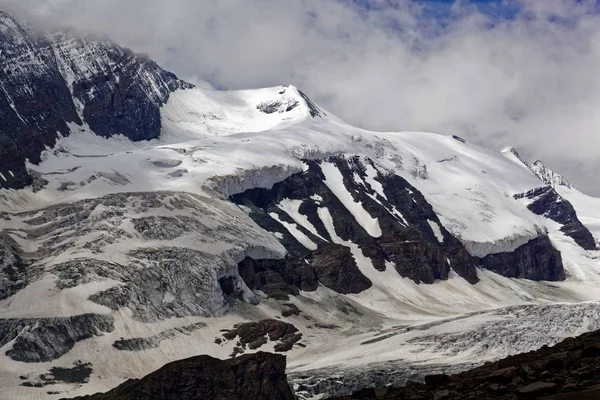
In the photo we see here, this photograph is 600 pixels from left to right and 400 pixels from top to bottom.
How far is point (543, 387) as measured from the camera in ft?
150

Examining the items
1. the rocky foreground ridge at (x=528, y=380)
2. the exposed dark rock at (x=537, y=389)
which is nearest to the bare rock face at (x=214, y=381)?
the rocky foreground ridge at (x=528, y=380)

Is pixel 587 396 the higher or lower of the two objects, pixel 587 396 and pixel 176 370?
the lower

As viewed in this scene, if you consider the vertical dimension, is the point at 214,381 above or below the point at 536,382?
above

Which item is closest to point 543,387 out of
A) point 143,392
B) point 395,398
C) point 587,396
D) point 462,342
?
point 587,396

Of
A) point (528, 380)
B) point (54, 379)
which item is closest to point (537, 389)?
point (528, 380)

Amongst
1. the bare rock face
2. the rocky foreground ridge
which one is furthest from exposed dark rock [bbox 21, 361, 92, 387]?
the rocky foreground ridge

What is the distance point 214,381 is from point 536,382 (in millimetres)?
104798

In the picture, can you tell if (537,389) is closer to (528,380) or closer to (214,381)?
(528,380)

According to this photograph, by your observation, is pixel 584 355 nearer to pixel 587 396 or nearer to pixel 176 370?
pixel 587 396

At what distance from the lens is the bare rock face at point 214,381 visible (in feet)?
464

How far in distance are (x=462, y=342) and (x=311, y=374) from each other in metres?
35.4

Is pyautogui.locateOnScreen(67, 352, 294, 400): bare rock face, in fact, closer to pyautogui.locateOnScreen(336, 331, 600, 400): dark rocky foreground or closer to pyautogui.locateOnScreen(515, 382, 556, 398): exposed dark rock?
pyautogui.locateOnScreen(336, 331, 600, 400): dark rocky foreground

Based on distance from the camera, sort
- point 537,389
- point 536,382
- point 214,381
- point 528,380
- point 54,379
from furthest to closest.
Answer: point 54,379 → point 214,381 → point 528,380 → point 536,382 → point 537,389

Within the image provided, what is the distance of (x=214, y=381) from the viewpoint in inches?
5792
